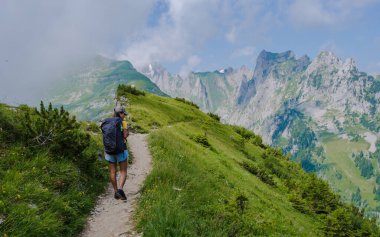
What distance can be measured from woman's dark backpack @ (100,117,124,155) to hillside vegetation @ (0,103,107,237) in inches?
61.2

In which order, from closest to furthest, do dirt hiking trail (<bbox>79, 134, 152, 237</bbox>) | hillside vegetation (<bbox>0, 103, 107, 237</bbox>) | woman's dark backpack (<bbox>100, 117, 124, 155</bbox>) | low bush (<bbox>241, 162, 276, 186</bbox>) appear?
hillside vegetation (<bbox>0, 103, 107, 237</bbox>)
dirt hiking trail (<bbox>79, 134, 152, 237</bbox>)
woman's dark backpack (<bbox>100, 117, 124, 155</bbox>)
low bush (<bbox>241, 162, 276, 186</bbox>)

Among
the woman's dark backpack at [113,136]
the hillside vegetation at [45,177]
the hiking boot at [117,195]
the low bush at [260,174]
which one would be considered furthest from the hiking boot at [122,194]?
the low bush at [260,174]

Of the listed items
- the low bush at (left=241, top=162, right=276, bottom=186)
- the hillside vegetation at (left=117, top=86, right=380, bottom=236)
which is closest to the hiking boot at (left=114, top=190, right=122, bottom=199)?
the hillside vegetation at (left=117, top=86, right=380, bottom=236)

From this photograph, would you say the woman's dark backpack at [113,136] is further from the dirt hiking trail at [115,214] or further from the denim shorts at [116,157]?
the dirt hiking trail at [115,214]

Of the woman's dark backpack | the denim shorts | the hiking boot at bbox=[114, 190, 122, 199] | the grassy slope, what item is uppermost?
the woman's dark backpack

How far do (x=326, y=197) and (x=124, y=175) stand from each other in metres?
21.5

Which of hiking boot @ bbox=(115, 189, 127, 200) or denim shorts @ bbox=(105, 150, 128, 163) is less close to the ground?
denim shorts @ bbox=(105, 150, 128, 163)

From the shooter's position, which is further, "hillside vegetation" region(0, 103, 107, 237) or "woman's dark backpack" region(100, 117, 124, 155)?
"woman's dark backpack" region(100, 117, 124, 155)

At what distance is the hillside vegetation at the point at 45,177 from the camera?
10445 millimetres

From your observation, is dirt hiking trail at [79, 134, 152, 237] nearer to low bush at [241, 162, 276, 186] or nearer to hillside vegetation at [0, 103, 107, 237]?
hillside vegetation at [0, 103, 107, 237]

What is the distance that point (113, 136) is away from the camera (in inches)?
616

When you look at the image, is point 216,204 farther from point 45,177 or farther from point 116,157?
point 45,177

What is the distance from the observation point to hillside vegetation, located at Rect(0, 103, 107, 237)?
34.3ft

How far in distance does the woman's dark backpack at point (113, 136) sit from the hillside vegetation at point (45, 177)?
156cm
